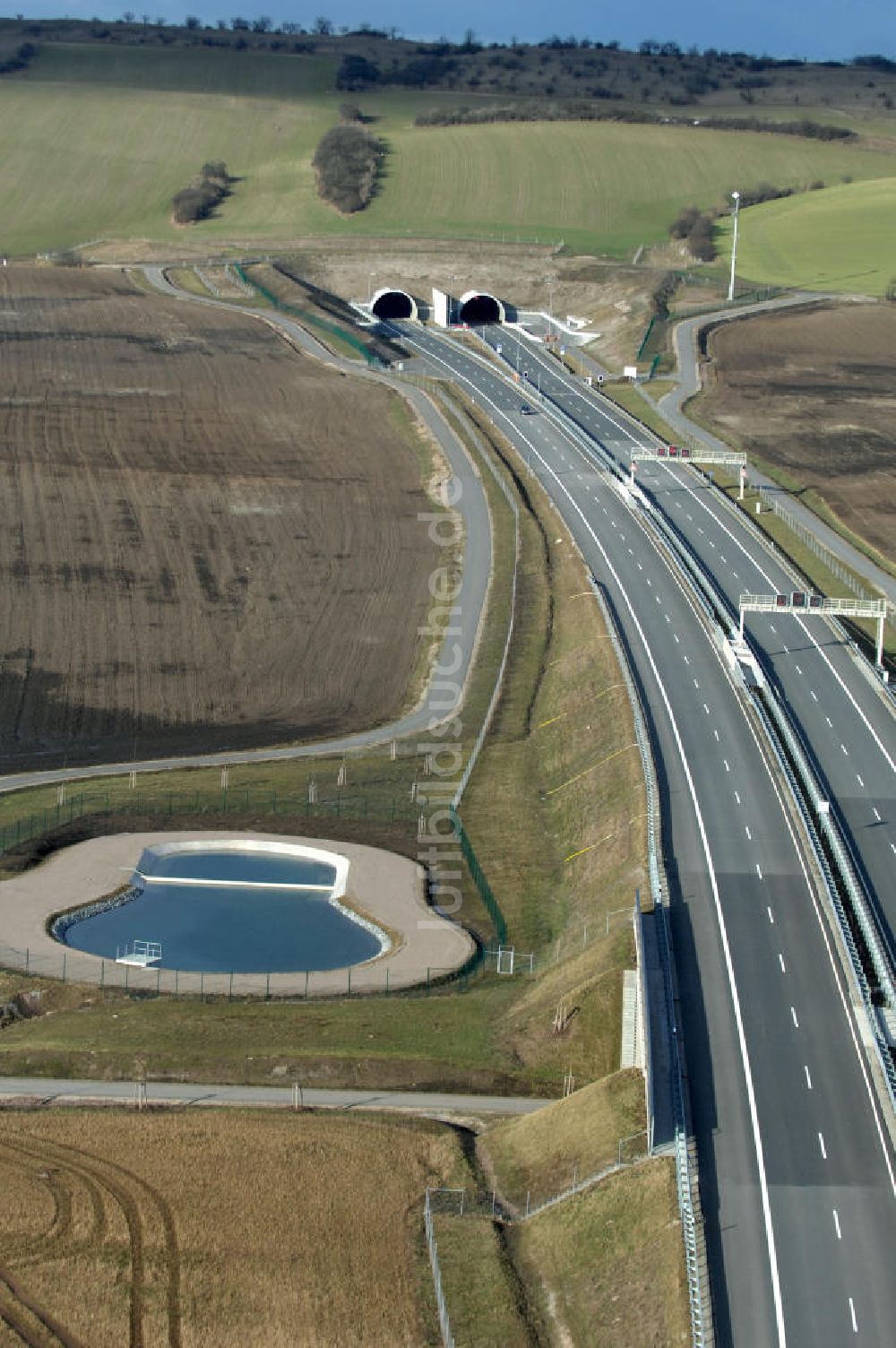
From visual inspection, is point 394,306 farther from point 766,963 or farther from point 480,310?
point 766,963

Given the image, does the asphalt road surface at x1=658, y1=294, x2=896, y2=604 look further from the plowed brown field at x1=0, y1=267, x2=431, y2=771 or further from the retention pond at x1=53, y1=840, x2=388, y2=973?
the retention pond at x1=53, y1=840, x2=388, y2=973

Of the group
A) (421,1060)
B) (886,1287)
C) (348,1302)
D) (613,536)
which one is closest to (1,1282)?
(348,1302)

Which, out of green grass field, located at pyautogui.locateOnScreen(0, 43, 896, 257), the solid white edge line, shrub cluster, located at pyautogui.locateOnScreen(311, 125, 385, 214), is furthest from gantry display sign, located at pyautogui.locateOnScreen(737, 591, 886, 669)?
shrub cluster, located at pyautogui.locateOnScreen(311, 125, 385, 214)

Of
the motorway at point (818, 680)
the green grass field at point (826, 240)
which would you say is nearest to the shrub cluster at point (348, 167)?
the green grass field at point (826, 240)

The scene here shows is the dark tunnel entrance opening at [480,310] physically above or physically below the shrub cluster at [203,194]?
below

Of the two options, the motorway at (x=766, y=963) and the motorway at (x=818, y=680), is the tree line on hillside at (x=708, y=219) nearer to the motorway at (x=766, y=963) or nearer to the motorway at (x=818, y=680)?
the motorway at (x=818, y=680)
